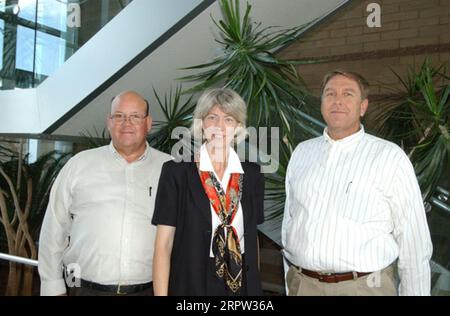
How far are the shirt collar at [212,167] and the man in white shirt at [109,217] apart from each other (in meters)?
0.36

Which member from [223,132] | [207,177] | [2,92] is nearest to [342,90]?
[223,132]

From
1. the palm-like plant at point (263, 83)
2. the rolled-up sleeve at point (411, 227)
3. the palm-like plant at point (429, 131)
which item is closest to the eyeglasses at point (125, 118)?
the palm-like plant at point (263, 83)

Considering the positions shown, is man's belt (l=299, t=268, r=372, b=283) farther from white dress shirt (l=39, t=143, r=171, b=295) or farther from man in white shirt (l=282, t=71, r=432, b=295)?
white dress shirt (l=39, t=143, r=171, b=295)

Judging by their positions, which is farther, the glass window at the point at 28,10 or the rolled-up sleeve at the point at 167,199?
the glass window at the point at 28,10

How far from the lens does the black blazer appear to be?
155cm

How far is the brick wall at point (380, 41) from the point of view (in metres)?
4.05

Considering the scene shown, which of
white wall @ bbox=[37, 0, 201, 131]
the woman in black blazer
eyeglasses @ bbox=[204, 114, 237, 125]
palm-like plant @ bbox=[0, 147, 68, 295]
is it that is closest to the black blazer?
the woman in black blazer

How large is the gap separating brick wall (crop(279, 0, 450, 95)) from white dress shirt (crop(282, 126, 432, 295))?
242cm

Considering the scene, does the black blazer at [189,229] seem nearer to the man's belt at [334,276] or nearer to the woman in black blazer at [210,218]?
the woman in black blazer at [210,218]

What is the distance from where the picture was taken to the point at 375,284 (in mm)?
1657

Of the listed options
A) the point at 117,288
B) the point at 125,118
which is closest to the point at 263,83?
the point at 125,118

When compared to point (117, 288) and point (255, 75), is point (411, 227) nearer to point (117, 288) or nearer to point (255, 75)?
point (117, 288)

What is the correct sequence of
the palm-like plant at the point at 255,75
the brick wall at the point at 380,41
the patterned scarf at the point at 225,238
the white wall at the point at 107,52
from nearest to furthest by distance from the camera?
the patterned scarf at the point at 225,238, the palm-like plant at the point at 255,75, the white wall at the point at 107,52, the brick wall at the point at 380,41

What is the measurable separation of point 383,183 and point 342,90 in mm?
387
